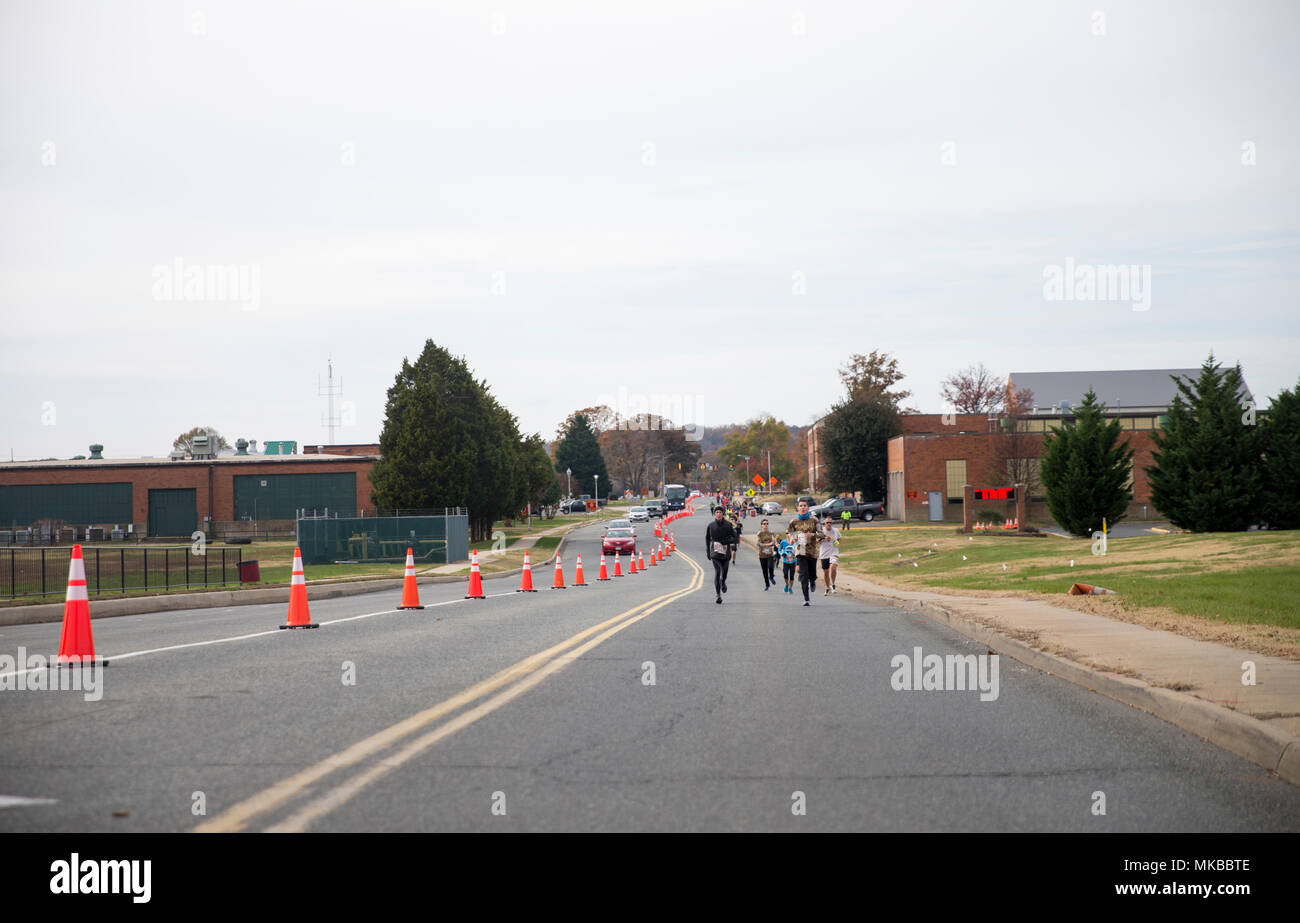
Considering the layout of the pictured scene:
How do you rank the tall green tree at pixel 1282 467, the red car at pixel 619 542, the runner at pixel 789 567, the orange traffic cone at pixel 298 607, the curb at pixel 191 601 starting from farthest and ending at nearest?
1. the red car at pixel 619 542
2. the tall green tree at pixel 1282 467
3. the runner at pixel 789 567
4. the curb at pixel 191 601
5. the orange traffic cone at pixel 298 607

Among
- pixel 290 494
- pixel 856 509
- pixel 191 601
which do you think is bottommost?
pixel 856 509

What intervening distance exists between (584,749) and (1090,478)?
128ft

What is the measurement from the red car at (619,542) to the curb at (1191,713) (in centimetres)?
3777

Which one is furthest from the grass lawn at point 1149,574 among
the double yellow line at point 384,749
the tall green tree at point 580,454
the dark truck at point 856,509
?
the tall green tree at point 580,454

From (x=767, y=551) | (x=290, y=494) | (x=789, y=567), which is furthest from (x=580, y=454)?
(x=789, y=567)

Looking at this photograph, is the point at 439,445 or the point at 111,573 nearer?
the point at 111,573

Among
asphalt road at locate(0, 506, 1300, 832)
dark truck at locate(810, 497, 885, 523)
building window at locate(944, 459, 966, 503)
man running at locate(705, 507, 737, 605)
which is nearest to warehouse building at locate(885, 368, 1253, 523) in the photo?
building window at locate(944, 459, 966, 503)

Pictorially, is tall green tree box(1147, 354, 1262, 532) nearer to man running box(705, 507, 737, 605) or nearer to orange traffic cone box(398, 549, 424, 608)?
man running box(705, 507, 737, 605)

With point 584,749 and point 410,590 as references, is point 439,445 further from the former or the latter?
point 584,749

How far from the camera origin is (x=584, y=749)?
6848mm

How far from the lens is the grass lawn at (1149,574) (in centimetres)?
1474

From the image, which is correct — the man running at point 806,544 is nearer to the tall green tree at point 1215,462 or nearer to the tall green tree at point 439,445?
the tall green tree at point 1215,462
